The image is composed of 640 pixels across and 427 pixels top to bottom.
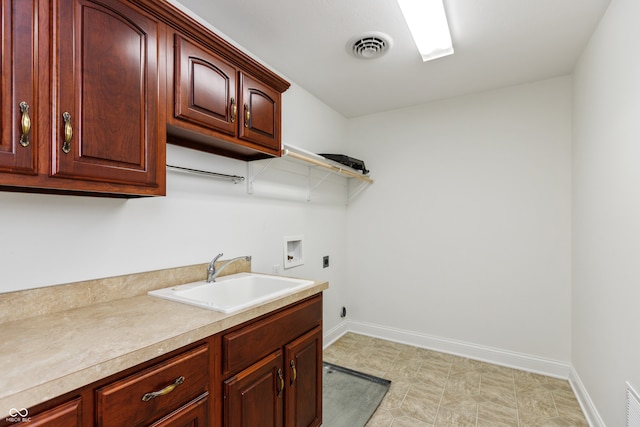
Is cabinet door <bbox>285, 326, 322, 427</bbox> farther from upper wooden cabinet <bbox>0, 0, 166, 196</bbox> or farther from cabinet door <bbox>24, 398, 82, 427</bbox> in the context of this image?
upper wooden cabinet <bbox>0, 0, 166, 196</bbox>

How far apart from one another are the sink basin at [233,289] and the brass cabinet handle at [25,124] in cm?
80

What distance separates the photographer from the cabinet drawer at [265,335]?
1214 mm

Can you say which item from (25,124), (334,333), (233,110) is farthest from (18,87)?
(334,333)

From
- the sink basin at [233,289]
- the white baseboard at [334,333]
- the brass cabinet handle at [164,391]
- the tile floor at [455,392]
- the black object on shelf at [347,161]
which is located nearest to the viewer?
the brass cabinet handle at [164,391]

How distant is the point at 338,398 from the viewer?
2.20m

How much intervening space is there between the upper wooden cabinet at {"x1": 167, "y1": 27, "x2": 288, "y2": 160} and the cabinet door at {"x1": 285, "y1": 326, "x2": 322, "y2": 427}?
3.72 ft

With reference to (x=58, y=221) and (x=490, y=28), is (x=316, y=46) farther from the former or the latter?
(x=58, y=221)

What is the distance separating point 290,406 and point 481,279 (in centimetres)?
213

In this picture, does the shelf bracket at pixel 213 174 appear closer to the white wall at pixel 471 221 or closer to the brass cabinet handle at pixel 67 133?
the brass cabinet handle at pixel 67 133

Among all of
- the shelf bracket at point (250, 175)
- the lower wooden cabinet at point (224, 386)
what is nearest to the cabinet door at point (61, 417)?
the lower wooden cabinet at point (224, 386)

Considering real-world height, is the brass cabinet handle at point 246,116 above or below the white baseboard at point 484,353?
above

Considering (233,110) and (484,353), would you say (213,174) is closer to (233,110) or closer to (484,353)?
(233,110)

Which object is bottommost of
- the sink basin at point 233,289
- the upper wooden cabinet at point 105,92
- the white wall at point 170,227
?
the sink basin at point 233,289

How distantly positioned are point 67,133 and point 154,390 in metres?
0.87
